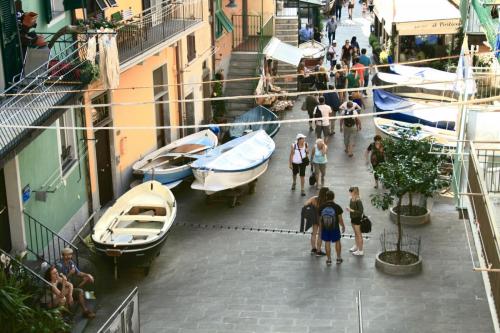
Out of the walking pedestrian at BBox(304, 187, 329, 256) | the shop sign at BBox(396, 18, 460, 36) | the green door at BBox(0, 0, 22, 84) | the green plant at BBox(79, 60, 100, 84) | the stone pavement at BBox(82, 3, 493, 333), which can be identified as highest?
the green door at BBox(0, 0, 22, 84)

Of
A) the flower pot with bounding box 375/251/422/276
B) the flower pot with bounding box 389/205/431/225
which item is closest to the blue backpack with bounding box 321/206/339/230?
the flower pot with bounding box 375/251/422/276

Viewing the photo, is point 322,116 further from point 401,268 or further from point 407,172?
point 401,268

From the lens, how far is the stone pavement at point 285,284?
57.9ft

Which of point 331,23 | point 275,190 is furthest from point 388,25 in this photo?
point 275,190

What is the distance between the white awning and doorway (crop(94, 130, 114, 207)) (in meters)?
14.5

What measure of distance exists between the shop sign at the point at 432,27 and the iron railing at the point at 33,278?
75.9ft

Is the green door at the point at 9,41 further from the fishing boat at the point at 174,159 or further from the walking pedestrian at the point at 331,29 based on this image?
the walking pedestrian at the point at 331,29

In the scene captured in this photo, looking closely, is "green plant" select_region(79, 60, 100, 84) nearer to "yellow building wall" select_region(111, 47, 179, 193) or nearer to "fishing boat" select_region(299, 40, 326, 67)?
"yellow building wall" select_region(111, 47, 179, 193)

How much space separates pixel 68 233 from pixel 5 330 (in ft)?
19.3

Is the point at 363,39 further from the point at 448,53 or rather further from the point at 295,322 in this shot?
the point at 295,322

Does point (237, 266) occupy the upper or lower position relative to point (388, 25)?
lower

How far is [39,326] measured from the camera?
15.2 metres

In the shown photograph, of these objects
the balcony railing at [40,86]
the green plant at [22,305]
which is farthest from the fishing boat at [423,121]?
the green plant at [22,305]

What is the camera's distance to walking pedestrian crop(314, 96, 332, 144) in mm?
27734
